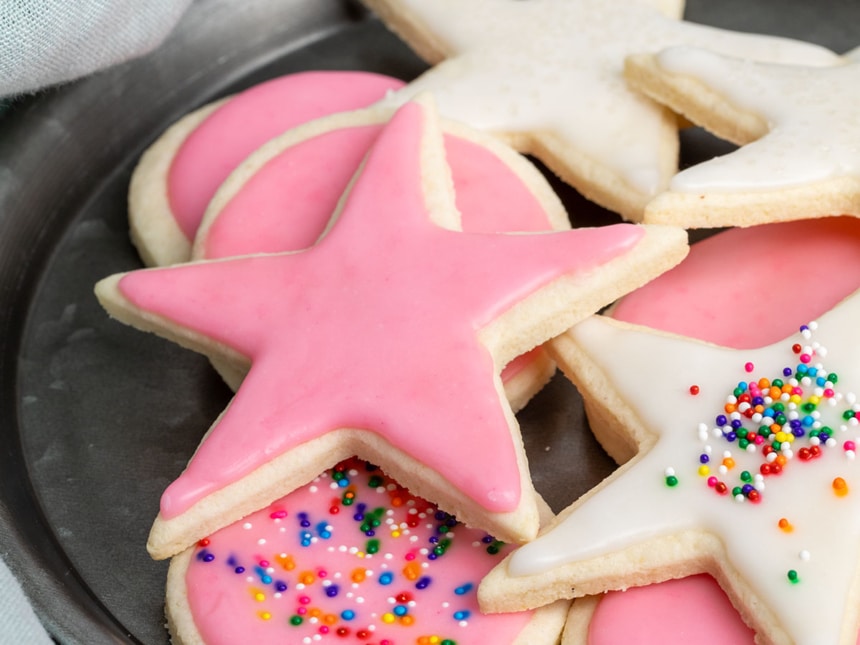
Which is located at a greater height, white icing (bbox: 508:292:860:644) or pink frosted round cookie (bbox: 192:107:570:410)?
pink frosted round cookie (bbox: 192:107:570:410)

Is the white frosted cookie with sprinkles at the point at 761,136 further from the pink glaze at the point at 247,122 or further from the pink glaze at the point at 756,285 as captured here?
the pink glaze at the point at 247,122

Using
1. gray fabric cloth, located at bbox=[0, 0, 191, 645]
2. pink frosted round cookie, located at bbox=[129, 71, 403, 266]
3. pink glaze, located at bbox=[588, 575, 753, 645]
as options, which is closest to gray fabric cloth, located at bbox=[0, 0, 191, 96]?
gray fabric cloth, located at bbox=[0, 0, 191, 645]

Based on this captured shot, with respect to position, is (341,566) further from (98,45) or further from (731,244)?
(98,45)

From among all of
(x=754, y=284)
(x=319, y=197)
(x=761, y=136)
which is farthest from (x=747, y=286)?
(x=319, y=197)

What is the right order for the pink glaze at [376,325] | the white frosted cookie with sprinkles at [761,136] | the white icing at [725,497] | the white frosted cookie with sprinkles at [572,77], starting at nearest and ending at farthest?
the white icing at [725,497]
the pink glaze at [376,325]
the white frosted cookie with sprinkles at [761,136]
the white frosted cookie with sprinkles at [572,77]

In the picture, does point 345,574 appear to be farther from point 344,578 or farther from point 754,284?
point 754,284

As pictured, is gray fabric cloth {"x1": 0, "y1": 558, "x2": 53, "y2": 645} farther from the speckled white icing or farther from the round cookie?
the speckled white icing

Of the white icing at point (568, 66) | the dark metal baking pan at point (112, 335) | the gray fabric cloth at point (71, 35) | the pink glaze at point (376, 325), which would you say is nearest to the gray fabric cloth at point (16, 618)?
the dark metal baking pan at point (112, 335)
